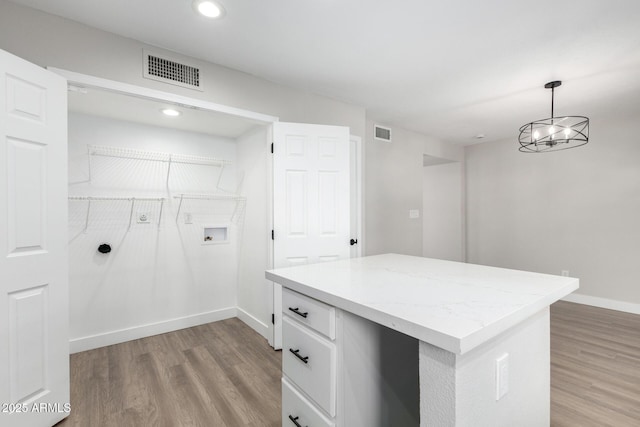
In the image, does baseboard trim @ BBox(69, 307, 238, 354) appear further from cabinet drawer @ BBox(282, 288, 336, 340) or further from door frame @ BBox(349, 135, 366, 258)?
cabinet drawer @ BBox(282, 288, 336, 340)

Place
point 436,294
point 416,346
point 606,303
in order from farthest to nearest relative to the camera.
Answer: point 606,303 → point 416,346 → point 436,294

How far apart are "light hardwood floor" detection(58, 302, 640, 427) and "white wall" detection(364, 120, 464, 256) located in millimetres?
2023

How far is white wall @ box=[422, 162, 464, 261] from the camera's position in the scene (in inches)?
219

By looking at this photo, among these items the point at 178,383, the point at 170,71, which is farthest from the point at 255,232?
Result: the point at 170,71

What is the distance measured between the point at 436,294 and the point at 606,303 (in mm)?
4488

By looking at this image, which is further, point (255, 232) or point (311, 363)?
point (255, 232)

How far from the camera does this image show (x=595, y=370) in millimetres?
2377

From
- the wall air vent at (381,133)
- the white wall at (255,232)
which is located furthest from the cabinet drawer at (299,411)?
the wall air vent at (381,133)

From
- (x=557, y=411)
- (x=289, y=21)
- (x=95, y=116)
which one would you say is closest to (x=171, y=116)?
(x=95, y=116)

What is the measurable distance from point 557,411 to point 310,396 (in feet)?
5.62

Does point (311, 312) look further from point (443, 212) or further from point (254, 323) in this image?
point (443, 212)

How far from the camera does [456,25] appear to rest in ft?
6.66

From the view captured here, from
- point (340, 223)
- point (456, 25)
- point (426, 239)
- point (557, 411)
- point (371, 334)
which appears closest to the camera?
point (371, 334)

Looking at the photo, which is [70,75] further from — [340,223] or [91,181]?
[340,223]
